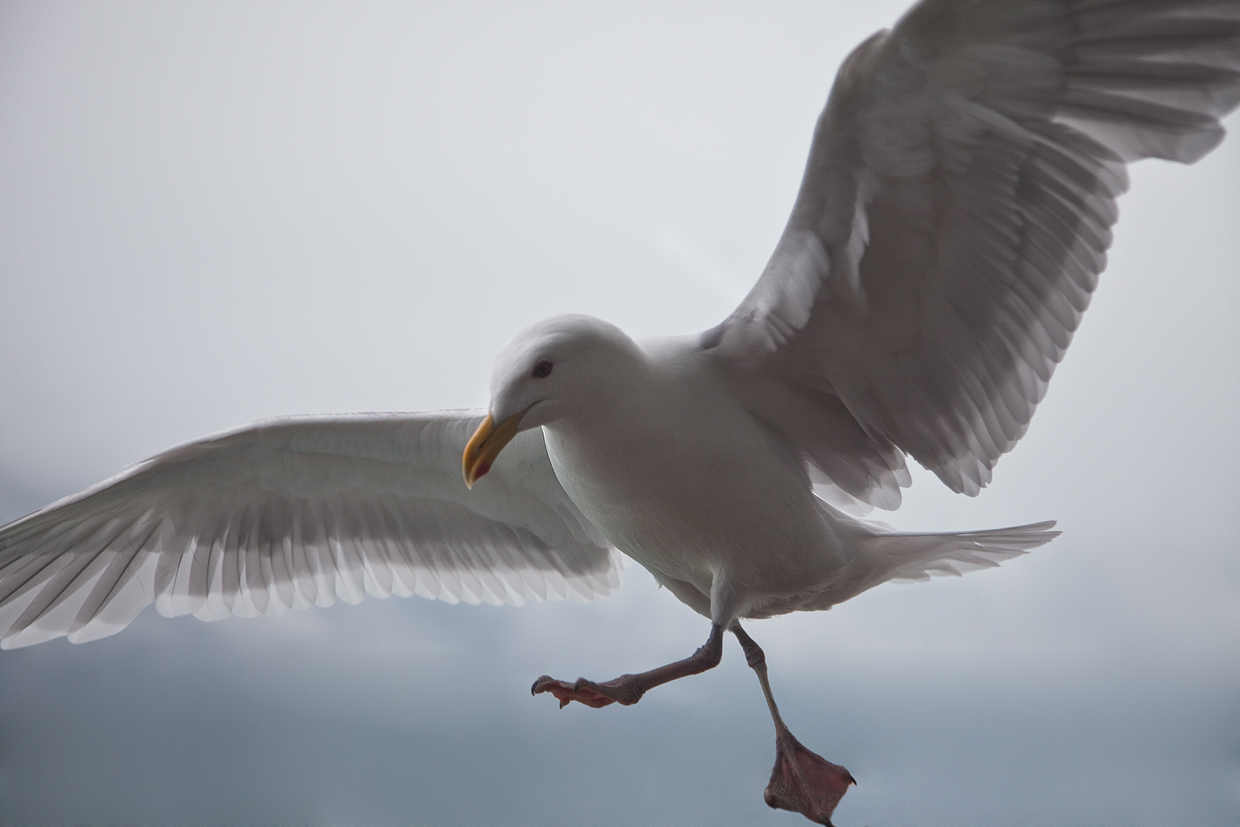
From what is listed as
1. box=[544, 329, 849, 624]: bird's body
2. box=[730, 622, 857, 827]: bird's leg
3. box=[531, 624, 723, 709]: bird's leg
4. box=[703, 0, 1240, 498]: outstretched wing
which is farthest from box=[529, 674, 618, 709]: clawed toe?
box=[703, 0, 1240, 498]: outstretched wing

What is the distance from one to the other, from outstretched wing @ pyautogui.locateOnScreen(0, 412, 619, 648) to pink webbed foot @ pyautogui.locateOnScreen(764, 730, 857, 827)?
1.60 ft

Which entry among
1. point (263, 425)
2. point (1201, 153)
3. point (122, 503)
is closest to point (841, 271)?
point (1201, 153)

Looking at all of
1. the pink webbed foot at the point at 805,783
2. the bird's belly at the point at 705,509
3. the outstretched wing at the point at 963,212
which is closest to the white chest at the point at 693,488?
the bird's belly at the point at 705,509

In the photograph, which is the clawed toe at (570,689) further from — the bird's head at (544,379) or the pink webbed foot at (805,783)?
the pink webbed foot at (805,783)

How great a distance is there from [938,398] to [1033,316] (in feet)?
0.52

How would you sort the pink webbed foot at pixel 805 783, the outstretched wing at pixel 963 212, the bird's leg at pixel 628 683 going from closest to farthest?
the outstretched wing at pixel 963 212 < the bird's leg at pixel 628 683 < the pink webbed foot at pixel 805 783

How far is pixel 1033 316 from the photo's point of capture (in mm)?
1184

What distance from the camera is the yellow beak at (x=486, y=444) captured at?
1.07 metres

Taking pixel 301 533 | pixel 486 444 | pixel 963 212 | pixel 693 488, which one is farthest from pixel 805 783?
pixel 301 533

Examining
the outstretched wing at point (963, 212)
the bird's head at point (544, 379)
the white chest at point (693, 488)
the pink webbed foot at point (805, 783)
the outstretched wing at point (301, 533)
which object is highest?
the outstretched wing at point (963, 212)

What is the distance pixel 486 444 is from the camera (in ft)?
3.55

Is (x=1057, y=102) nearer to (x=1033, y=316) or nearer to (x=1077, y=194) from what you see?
(x=1077, y=194)

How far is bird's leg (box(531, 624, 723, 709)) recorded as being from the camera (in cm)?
109

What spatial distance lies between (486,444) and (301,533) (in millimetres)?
788
